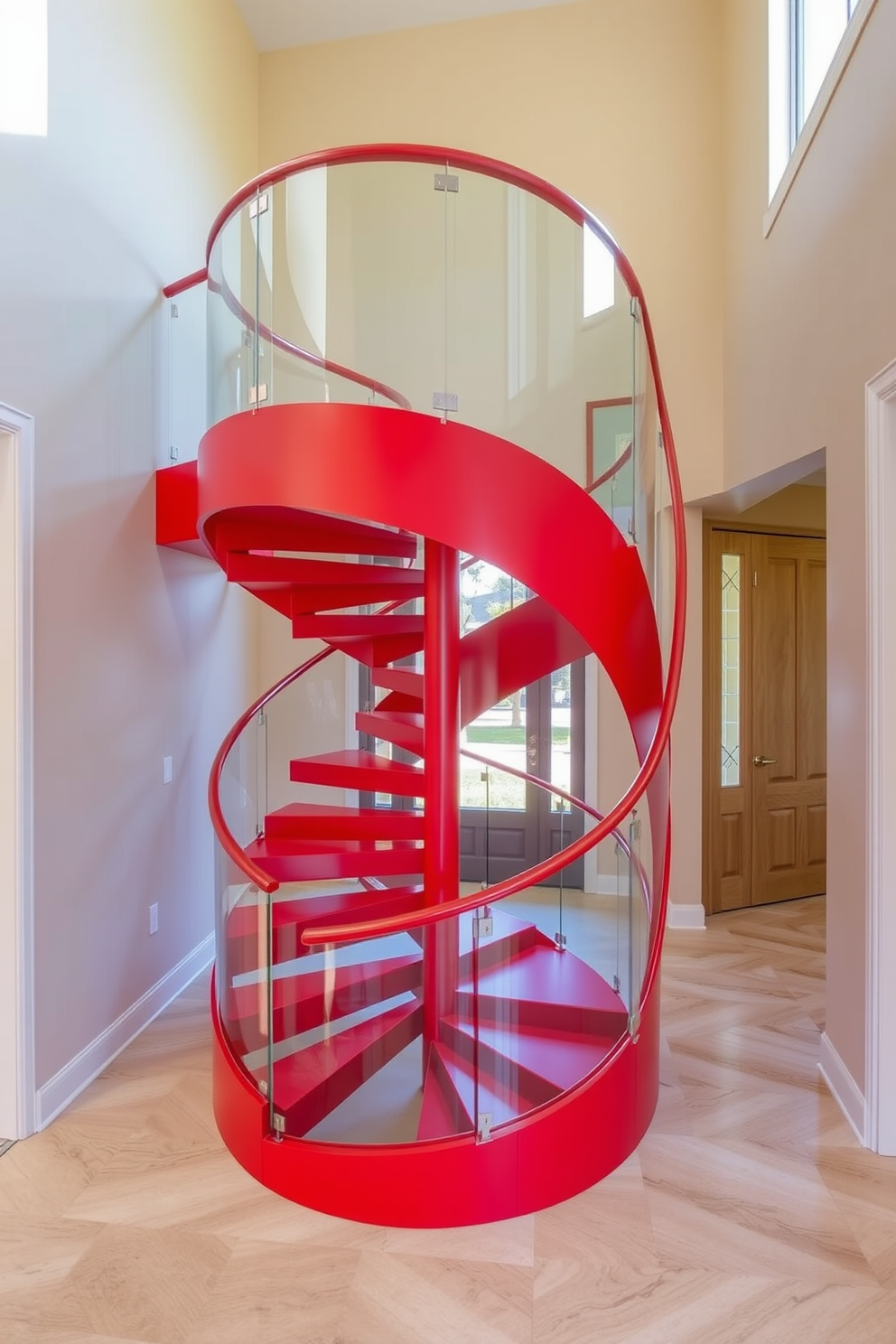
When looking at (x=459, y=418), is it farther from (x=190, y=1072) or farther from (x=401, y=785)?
(x=190, y=1072)

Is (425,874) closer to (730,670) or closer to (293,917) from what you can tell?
(293,917)

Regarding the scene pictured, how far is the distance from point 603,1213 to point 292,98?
19.7ft

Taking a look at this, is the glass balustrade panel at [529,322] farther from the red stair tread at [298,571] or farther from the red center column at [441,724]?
the red stair tread at [298,571]

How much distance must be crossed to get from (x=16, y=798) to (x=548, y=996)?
1858 millimetres

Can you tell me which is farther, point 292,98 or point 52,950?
point 292,98

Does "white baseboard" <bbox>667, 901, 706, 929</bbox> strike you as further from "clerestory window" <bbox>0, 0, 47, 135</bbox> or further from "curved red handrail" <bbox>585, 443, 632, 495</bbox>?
"clerestory window" <bbox>0, 0, 47, 135</bbox>

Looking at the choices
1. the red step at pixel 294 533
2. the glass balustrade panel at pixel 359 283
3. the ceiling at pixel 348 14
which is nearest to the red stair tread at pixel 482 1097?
the red step at pixel 294 533

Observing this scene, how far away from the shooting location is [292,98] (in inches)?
199

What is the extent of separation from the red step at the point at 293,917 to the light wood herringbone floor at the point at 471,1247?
65cm

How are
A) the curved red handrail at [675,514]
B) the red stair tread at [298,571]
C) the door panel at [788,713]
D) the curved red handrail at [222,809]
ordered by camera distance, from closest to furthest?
1. the curved red handrail at [675,514]
2. the curved red handrail at [222,809]
3. the red stair tread at [298,571]
4. the door panel at [788,713]

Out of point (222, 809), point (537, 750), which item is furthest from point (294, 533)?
point (537, 750)

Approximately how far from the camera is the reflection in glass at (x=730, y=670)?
4.95 m

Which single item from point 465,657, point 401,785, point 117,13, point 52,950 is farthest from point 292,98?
point 52,950

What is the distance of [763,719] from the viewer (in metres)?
5.07
